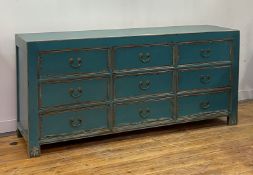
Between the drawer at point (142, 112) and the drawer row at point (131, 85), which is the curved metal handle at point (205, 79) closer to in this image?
the drawer row at point (131, 85)

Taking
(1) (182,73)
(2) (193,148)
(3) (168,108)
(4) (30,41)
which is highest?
(4) (30,41)

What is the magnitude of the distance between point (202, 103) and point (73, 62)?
1.16m

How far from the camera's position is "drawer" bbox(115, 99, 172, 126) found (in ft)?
10.3

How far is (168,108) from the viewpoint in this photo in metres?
3.31

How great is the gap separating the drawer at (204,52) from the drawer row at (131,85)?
0.26ft

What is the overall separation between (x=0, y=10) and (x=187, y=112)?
1.63 m

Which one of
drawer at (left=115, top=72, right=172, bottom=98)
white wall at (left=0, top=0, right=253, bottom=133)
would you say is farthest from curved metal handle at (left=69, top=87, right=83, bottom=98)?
white wall at (left=0, top=0, right=253, bottom=133)

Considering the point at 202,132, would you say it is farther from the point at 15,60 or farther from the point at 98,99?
the point at 15,60

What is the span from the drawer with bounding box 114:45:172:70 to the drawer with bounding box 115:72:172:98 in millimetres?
83

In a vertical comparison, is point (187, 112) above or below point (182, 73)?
below

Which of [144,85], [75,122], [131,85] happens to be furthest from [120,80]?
[75,122]

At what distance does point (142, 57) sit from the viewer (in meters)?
3.12

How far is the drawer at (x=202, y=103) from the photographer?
3.37m

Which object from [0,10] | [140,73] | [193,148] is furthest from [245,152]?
[0,10]
